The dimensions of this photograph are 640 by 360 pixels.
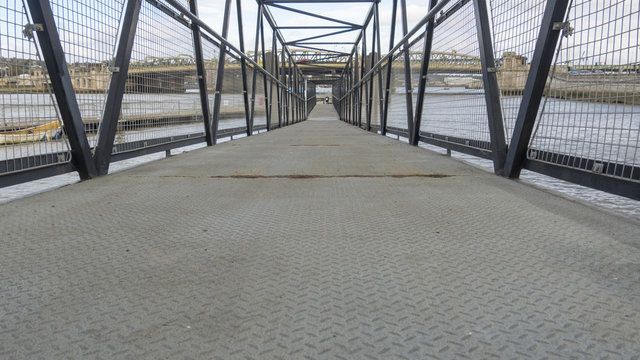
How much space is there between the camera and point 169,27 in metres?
4.15

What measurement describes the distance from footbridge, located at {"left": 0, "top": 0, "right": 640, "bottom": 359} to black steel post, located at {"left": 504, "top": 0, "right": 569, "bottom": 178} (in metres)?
0.01

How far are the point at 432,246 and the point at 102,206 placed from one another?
145 centimetres

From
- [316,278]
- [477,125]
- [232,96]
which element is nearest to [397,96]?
[232,96]

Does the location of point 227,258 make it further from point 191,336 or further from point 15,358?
point 15,358

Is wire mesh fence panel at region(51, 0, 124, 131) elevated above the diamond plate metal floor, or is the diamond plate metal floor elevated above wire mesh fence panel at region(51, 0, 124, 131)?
wire mesh fence panel at region(51, 0, 124, 131)

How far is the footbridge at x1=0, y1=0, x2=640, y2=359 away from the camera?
843mm

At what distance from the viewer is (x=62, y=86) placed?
243 cm

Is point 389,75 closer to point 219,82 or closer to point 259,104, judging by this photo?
point 219,82

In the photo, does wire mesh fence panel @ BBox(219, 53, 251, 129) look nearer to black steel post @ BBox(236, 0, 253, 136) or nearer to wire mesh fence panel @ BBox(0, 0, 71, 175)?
black steel post @ BBox(236, 0, 253, 136)

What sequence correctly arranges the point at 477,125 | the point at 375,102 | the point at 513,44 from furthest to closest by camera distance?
the point at 375,102, the point at 477,125, the point at 513,44

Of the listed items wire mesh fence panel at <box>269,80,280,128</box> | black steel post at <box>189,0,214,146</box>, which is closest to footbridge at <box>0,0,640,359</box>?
black steel post at <box>189,0,214,146</box>

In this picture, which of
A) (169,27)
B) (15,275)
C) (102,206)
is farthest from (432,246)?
(169,27)

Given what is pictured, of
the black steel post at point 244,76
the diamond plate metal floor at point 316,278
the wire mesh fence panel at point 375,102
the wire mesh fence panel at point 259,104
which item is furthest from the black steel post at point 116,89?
the wire mesh fence panel at point 375,102

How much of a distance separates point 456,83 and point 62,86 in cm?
322
